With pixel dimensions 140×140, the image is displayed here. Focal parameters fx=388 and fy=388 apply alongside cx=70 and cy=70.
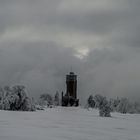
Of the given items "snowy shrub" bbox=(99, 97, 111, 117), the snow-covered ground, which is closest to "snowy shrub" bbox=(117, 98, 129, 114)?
"snowy shrub" bbox=(99, 97, 111, 117)

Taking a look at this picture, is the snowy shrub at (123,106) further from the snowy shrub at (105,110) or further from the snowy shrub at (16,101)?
the snowy shrub at (105,110)

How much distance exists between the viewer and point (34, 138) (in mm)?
17781

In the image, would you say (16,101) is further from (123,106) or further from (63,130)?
(63,130)

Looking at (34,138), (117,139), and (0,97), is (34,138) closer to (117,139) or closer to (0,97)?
(117,139)

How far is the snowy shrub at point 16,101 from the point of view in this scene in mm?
77312

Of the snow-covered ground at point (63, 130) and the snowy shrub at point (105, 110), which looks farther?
the snowy shrub at point (105, 110)

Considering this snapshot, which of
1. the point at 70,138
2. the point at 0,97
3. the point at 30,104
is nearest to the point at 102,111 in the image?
the point at 30,104

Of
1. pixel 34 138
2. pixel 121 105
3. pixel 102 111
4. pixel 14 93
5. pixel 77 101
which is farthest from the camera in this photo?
pixel 77 101

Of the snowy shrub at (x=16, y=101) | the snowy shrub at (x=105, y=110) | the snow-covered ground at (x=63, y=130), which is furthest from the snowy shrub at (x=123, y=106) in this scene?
the snow-covered ground at (x=63, y=130)

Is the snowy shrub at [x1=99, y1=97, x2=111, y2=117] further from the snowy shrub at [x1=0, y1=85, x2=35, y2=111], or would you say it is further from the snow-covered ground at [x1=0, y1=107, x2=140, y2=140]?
the snowy shrub at [x1=0, y1=85, x2=35, y2=111]

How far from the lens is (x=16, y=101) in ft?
254

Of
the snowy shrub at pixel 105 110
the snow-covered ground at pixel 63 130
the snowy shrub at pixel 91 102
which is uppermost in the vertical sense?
the snowy shrub at pixel 91 102

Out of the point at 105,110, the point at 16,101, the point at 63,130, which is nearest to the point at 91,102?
the point at 16,101

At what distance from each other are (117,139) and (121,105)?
283 feet
